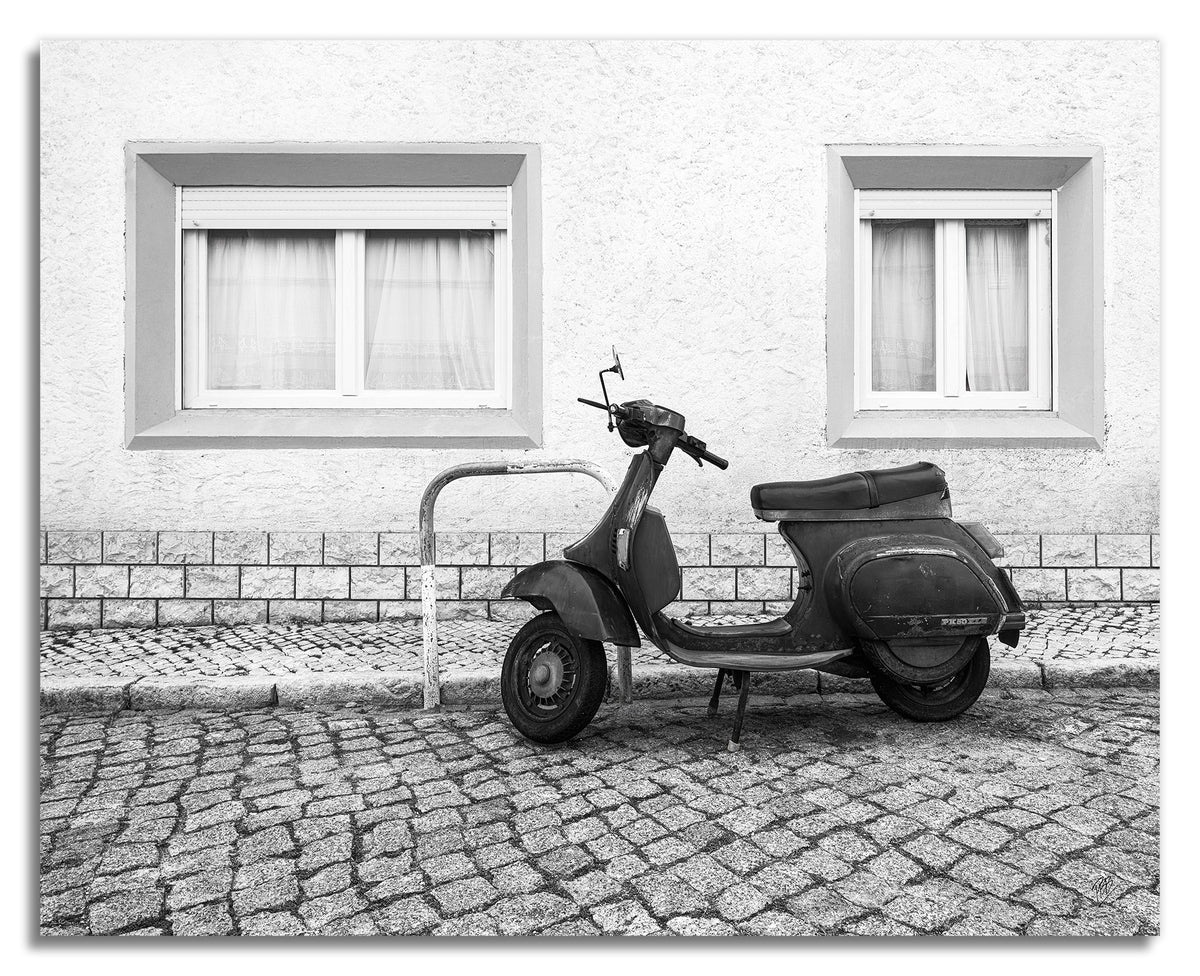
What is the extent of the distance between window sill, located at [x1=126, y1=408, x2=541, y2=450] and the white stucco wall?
9 centimetres

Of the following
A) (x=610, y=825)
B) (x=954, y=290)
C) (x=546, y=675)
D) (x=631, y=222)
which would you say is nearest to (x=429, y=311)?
(x=631, y=222)

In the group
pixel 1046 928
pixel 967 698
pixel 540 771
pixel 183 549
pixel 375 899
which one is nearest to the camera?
pixel 1046 928

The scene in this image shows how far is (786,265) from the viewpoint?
228 inches

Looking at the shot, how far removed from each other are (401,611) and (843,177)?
441cm

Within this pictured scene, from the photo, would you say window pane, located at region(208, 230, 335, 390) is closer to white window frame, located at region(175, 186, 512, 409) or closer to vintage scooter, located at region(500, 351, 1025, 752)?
white window frame, located at region(175, 186, 512, 409)

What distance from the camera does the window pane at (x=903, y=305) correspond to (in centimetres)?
620

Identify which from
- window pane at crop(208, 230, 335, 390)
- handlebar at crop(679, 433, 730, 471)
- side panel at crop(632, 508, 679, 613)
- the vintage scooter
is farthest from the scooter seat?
window pane at crop(208, 230, 335, 390)

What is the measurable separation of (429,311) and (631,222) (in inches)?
66.3

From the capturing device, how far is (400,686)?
13.5 ft

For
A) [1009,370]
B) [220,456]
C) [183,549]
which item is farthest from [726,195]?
[183,549]

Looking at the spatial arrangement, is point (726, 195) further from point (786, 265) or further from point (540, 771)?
point (540, 771)

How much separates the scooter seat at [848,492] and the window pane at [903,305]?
8.94 ft

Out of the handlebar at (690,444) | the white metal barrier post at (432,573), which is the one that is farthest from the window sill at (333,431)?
the handlebar at (690,444)

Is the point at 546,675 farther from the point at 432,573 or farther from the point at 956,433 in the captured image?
the point at 956,433
